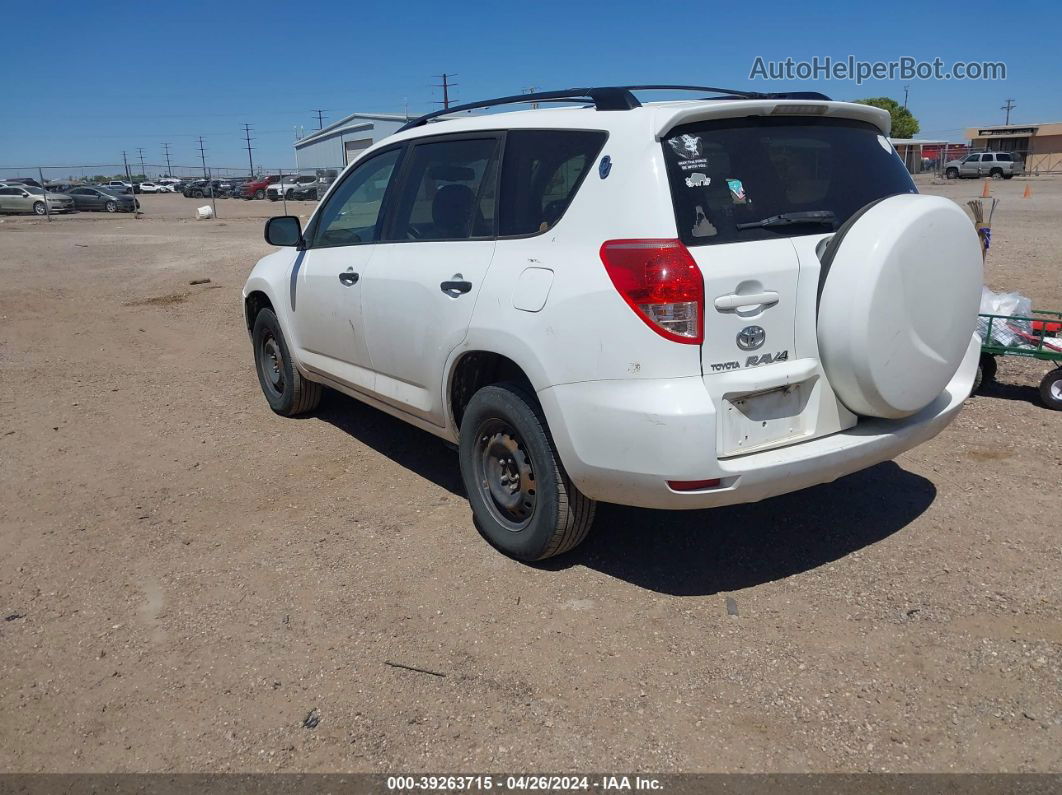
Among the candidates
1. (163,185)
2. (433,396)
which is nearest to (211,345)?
(433,396)

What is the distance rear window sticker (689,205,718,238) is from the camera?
312 cm

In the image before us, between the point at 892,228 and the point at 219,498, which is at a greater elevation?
the point at 892,228

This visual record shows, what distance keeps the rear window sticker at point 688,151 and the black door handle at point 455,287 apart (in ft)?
3.55

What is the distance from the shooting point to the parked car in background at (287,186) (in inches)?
1891

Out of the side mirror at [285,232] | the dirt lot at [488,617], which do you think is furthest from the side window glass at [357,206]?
the dirt lot at [488,617]

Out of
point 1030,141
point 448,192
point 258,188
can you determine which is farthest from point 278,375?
point 1030,141

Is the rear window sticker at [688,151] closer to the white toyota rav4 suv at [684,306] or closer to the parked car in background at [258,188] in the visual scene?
the white toyota rav4 suv at [684,306]

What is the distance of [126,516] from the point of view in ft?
14.9

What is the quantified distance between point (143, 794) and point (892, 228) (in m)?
3.17

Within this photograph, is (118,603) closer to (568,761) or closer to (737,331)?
(568,761)

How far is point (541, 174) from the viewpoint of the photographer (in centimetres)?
368

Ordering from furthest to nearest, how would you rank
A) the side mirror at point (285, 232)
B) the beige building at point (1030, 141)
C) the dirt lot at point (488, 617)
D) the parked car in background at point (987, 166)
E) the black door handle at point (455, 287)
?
the beige building at point (1030, 141) → the parked car in background at point (987, 166) → the side mirror at point (285, 232) → the black door handle at point (455, 287) → the dirt lot at point (488, 617)

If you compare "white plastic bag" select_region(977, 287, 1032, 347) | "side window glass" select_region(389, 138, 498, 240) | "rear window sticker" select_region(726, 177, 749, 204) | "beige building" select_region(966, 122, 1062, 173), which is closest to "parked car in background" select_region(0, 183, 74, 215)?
"side window glass" select_region(389, 138, 498, 240)

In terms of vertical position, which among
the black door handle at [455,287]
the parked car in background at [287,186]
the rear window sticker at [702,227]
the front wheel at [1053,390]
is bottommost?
the front wheel at [1053,390]
